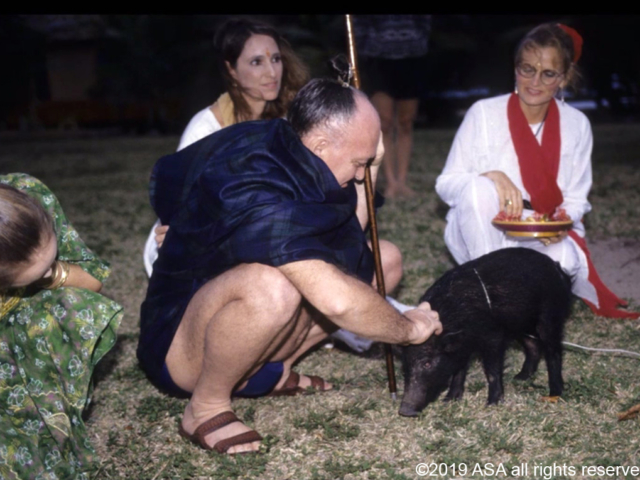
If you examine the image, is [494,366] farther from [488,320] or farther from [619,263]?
[619,263]

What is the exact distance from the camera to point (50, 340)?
279 centimetres

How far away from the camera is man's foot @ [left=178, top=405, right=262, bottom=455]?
2898 mm

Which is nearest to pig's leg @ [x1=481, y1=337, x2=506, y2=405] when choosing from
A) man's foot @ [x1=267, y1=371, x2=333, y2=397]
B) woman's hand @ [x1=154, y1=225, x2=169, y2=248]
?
man's foot @ [x1=267, y1=371, x2=333, y2=397]

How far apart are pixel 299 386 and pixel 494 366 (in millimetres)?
861

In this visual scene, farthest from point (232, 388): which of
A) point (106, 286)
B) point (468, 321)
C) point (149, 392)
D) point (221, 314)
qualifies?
point (106, 286)

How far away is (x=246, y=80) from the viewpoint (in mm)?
4273

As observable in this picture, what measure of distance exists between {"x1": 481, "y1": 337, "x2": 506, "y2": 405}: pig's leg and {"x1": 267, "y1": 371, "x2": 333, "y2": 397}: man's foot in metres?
0.72

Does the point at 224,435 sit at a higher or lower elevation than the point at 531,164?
lower

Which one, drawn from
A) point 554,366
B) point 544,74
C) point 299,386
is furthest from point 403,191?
point 554,366

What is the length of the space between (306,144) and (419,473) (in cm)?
123

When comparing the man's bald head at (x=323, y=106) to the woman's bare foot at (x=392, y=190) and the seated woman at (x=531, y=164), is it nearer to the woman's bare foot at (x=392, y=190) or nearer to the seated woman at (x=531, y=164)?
the seated woman at (x=531, y=164)

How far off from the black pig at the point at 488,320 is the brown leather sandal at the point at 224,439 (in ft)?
2.02

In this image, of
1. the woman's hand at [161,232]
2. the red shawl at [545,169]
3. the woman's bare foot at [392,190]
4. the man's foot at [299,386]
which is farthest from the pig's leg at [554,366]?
the woman's bare foot at [392,190]

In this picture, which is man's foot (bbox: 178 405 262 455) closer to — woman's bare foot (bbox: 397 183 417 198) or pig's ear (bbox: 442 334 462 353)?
pig's ear (bbox: 442 334 462 353)
